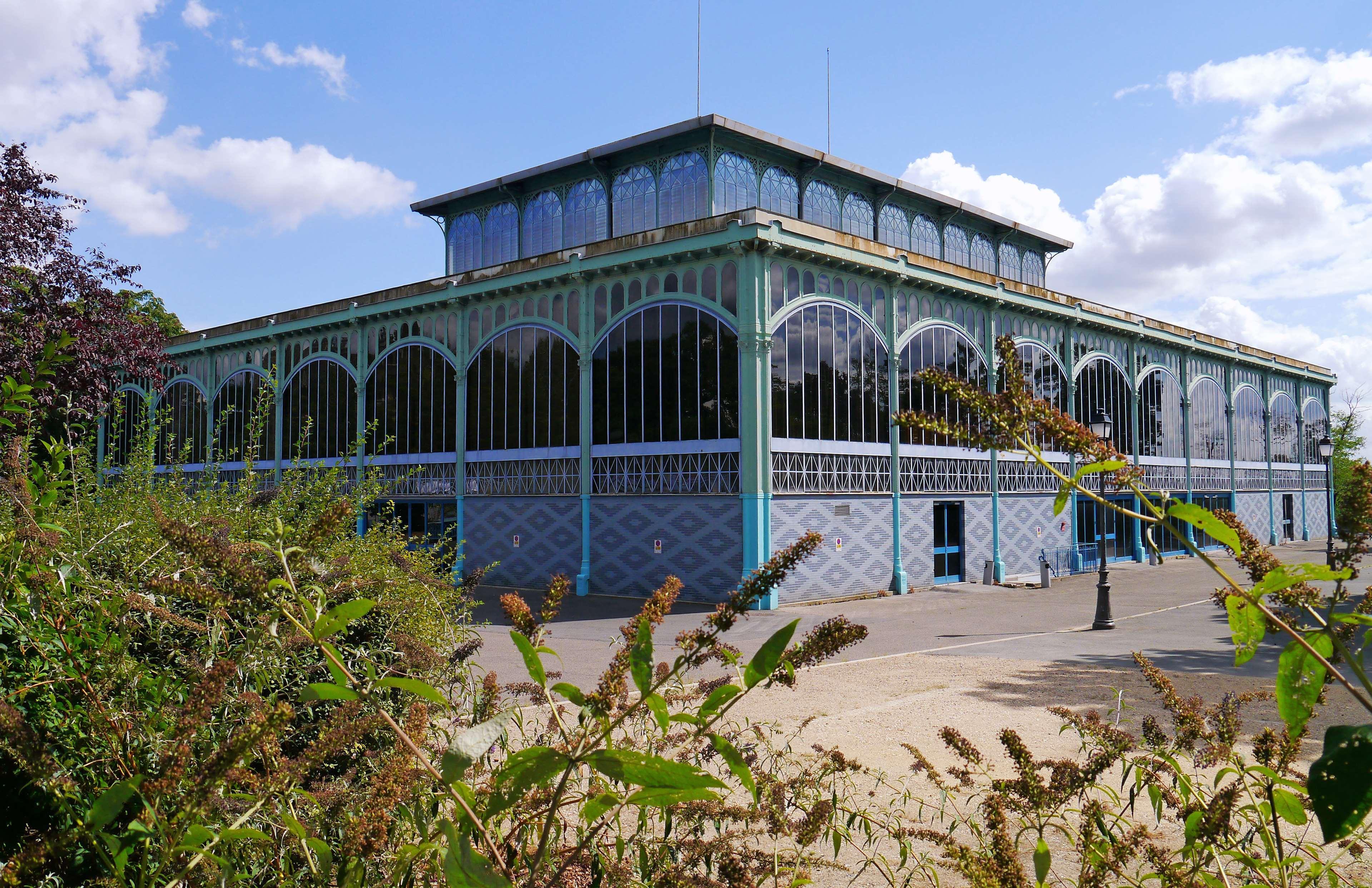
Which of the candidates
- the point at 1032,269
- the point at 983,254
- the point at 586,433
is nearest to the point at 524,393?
the point at 586,433

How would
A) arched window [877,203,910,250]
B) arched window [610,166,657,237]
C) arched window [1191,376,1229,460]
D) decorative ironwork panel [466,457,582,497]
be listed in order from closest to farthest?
1. decorative ironwork panel [466,457,582,497]
2. arched window [610,166,657,237]
3. arched window [877,203,910,250]
4. arched window [1191,376,1229,460]

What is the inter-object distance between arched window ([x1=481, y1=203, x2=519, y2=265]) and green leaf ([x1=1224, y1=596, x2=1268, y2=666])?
36.3m

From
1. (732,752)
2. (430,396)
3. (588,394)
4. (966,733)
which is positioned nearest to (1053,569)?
(588,394)

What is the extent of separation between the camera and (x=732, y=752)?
4.56 feet

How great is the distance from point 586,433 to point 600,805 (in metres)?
27.3

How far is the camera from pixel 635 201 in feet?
106

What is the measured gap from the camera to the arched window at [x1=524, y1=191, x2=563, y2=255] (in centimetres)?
3506

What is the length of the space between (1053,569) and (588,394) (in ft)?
61.1

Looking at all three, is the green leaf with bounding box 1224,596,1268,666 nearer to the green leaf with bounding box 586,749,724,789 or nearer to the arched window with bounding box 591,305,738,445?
the green leaf with bounding box 586,749,724,789

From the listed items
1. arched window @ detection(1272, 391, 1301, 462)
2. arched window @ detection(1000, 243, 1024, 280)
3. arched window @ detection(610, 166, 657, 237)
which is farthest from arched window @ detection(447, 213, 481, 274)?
arched window @ detection(1272, 391, 1301, 462)

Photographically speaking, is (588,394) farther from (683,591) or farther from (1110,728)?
(1110,728)

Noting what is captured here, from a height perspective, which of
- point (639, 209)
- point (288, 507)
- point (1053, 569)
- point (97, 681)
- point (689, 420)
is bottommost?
point (1053, 569)

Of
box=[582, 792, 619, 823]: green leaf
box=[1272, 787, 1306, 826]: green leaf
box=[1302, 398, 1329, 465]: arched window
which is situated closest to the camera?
box=[582, 792, 619, 823]: green leaf

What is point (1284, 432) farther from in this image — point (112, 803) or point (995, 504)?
point (112, 803)
